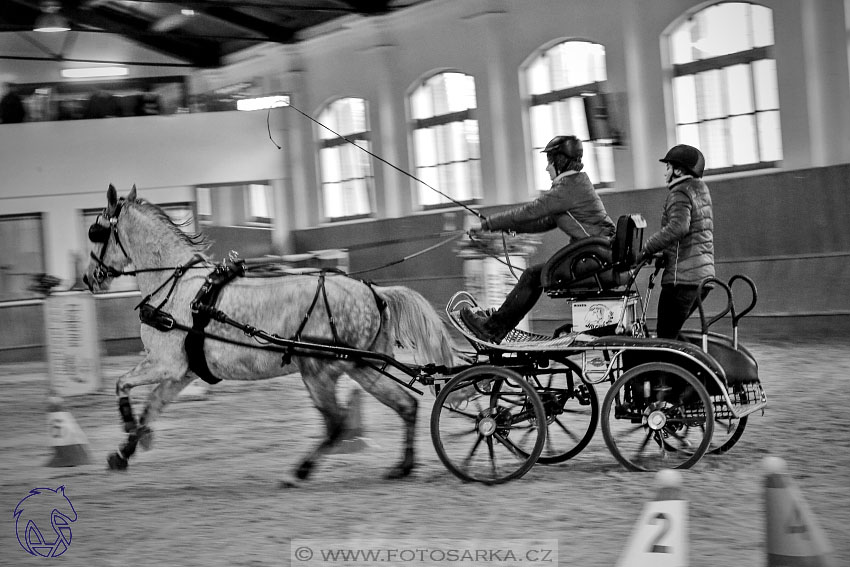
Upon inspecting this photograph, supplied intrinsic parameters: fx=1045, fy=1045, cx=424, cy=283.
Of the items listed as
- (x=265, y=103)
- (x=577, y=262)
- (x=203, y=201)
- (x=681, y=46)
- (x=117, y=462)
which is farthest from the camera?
(x=203, y=201)

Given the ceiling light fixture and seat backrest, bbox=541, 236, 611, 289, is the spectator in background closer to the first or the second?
the ceiling light fixture

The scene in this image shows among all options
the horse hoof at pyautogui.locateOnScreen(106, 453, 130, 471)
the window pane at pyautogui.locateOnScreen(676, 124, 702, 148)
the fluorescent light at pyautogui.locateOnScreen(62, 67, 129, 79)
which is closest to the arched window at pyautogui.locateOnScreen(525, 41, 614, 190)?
the window pane at pyautogui.locateOnScreen(676, 124, 702, 148)

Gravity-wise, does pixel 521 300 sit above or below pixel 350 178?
below

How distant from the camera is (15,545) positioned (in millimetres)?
5094

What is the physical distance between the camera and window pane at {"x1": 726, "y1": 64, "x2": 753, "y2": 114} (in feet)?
47.2

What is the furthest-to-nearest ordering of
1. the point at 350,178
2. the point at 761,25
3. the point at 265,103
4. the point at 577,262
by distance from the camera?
1. the point at 350,178
2. the point at 761,25
3. the point at 265,103
4. the point at 577,262

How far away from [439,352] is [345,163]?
1564 centimetres

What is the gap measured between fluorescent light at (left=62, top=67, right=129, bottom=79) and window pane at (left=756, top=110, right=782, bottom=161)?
11.0 metres

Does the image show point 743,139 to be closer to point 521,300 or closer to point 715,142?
point 715,142

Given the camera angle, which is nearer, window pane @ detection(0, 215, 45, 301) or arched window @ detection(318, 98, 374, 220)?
window pane @ detection(0, 215, 45, 301)

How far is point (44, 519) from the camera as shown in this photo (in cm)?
555

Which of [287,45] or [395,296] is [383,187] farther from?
[395,296]

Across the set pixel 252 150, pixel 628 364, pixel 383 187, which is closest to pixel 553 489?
pixel 628 364

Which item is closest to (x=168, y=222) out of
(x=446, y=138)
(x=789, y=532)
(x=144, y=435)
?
(x=144, y=435)
